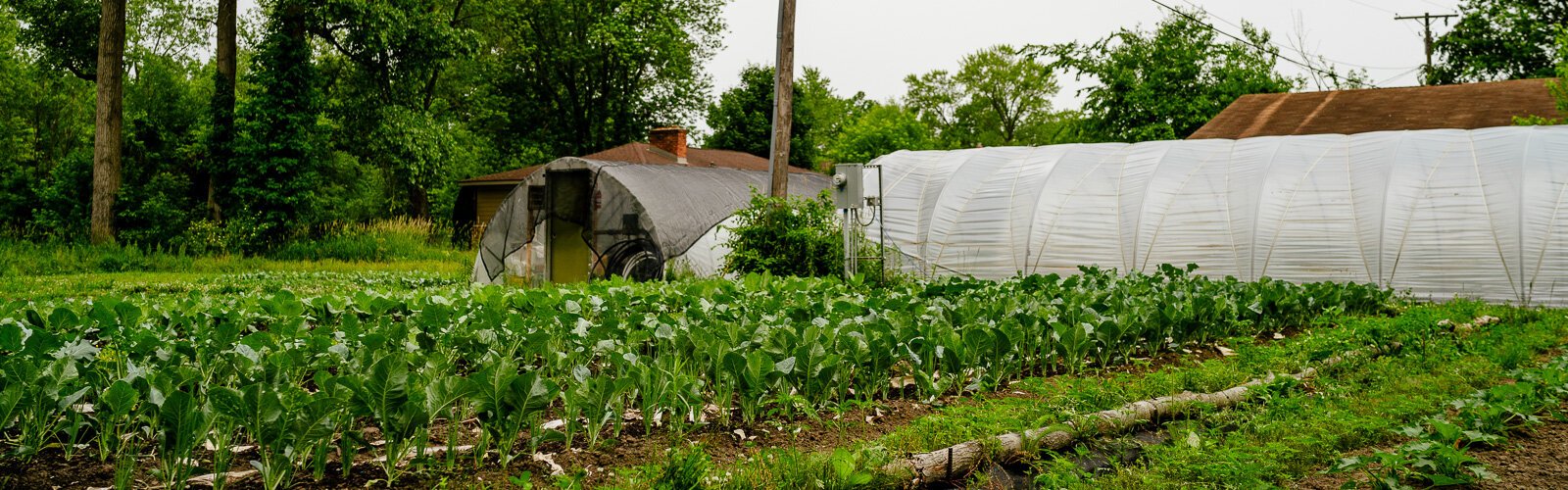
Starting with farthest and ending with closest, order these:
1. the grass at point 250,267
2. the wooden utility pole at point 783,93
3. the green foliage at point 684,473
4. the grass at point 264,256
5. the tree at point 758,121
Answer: the tree at point 758,121 → the grass at point 264,256 → the wooden utility pole at point 783,93 → the grass at point 250,267 → the green foliage at point 684,473

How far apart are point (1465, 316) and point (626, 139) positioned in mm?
30351

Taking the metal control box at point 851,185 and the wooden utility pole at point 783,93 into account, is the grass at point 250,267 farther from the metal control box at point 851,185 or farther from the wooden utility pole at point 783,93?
the metal control box at point 851,185

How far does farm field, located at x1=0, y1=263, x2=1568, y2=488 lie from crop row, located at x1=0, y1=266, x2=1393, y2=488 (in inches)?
0.6

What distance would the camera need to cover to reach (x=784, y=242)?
13.3 metres

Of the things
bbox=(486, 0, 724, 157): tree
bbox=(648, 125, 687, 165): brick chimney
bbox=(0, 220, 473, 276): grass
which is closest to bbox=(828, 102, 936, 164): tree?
bbox=(486, 0, 724, 157): tree

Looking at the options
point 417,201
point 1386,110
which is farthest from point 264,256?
point 1386,110

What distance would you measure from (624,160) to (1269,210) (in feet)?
55.2

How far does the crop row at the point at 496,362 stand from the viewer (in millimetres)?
3332

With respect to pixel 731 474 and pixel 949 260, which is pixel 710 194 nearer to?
pixel 949 260

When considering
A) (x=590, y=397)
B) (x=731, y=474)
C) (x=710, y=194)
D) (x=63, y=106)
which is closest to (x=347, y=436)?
(x=590, y=397)

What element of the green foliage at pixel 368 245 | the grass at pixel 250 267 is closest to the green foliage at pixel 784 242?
the grass at pixel 250 267

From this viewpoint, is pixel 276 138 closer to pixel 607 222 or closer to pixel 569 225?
pixel 569 225

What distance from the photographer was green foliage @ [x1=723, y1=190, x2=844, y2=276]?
13.2m

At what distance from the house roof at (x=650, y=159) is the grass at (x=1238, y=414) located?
18945 mm
